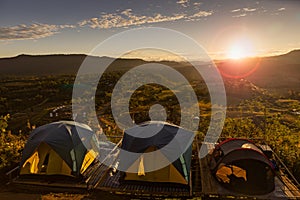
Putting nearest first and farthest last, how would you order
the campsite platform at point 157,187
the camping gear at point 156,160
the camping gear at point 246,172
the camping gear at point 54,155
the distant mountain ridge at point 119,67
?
1. the campsite platform at point 157,187
2. the camping gear at point 246,172
3. the camping gear at point 156,160
4. the camping gear at point 54,155
5. the distant mountain ridge at point 119,67

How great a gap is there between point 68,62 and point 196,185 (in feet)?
500

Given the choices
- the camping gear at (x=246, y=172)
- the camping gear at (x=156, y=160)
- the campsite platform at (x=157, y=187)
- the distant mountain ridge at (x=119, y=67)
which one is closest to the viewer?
the campsite platform at (x=157, y=187)

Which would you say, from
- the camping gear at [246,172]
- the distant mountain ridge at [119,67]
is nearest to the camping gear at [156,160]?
the camping gear at [246,172]

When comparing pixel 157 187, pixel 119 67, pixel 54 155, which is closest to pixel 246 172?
pixel 157 187

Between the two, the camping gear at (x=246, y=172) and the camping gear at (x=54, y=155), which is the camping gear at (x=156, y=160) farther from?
the camping gear at (x=54, y=155)

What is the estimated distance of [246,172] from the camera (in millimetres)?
10344

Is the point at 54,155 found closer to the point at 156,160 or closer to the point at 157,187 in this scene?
the point at 156,160

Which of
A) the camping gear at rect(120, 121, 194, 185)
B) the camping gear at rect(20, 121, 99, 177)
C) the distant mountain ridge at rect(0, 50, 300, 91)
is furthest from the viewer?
the distant mountain ridge at rect(0, 50, 300, 91)

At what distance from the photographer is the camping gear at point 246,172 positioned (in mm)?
10125

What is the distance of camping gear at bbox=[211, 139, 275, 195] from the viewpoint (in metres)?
10.1

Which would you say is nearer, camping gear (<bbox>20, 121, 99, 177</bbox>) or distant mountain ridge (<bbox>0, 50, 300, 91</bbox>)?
camping gear (<bbox>20, 121, 99, 177</bbox>)

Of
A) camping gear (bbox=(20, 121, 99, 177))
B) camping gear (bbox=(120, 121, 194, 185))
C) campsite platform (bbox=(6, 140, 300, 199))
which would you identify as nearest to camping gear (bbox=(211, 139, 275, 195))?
campsite platform (bbox=(6, 140, 300, 199))

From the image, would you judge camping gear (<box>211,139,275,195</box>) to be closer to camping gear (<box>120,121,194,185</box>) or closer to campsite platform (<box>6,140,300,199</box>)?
campsite platform (<box>6,140,300,199</box>)

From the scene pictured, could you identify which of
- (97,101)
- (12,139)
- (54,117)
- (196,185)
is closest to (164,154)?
(196,185)
